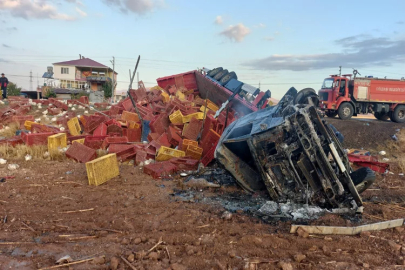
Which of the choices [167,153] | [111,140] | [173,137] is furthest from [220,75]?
[167,153]

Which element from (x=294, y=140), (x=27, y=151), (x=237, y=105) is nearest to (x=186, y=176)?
(x=294, y=140)

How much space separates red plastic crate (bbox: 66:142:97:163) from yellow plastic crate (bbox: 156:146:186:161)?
1701 mm

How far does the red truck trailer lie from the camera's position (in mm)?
17250

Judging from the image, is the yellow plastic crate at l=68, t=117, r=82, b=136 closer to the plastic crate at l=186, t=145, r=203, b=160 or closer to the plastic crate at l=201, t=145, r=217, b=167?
the plastic crate at l=186, t=145, r=203, b=160

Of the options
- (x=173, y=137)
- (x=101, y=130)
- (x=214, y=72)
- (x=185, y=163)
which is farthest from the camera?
(x=214, y=72)

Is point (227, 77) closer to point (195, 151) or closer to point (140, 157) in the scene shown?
point (195, 151)

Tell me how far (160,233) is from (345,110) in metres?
15.9

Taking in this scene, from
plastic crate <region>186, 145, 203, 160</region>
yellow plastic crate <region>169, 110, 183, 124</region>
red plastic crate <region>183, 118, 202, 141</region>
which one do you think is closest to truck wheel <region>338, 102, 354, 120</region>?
yellow plastic crate <region>169, 110, 183, 124</region>

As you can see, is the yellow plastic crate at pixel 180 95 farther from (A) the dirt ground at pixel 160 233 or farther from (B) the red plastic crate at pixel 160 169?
(A) the dirt ground at pixel 160 233

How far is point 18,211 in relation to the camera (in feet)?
16.1

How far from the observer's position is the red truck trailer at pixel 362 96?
17250 millimetres

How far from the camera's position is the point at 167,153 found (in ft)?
26.9

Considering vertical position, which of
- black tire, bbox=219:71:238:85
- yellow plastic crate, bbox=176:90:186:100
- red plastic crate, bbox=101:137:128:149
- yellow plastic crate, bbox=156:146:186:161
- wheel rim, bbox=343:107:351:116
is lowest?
yellow plastic crate, bbox=156:146:186:161

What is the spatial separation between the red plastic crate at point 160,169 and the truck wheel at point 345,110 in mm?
12937
